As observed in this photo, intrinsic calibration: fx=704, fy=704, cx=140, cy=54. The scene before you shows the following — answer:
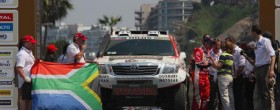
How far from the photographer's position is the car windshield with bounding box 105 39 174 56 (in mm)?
16797

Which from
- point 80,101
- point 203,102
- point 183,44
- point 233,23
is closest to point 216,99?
point 203,102

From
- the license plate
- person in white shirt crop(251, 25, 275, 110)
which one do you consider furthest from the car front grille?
person in white shirt crop(251, 25, 275, 110)

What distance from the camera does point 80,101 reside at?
44.2 feet

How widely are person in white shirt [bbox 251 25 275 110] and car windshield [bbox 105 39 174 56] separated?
2635 millimetres

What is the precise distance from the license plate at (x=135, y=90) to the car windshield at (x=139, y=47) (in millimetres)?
1429

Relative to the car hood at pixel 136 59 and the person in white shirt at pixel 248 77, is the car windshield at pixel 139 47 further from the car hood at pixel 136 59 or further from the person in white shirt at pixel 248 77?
the person in white shirt at pixel 248 77

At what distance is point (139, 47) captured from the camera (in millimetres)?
16922

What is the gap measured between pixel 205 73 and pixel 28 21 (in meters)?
4.31

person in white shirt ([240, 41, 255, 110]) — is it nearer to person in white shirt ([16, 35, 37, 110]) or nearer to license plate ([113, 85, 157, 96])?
license plate ([113, 85, 157, 96])

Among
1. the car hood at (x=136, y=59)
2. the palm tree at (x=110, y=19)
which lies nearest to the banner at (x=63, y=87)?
the car hood at (x=136, y=59)

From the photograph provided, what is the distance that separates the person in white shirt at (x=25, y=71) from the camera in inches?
537

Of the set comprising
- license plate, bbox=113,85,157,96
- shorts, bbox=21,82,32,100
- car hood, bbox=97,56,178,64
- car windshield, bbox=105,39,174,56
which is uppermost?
car windshield, bbox=105,39,174,56

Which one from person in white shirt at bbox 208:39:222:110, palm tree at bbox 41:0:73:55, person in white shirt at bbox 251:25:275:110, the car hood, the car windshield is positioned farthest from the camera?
palm tree at bbox 41:0:73:55

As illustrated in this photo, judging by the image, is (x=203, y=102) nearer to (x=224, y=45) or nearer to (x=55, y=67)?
(x=224, y=45)
